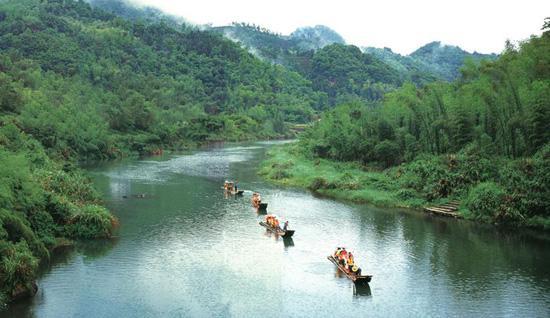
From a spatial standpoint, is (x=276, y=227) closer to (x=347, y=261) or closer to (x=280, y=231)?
(x=280, y=231)

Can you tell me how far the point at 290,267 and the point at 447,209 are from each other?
17.1 m

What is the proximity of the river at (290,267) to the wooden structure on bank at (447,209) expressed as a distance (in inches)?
31.2

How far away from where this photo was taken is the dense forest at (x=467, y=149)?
1503 inches

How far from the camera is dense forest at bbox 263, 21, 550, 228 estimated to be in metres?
38.2

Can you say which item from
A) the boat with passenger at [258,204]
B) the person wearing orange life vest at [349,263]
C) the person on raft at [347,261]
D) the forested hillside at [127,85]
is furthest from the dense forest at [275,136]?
the person wearing orange life vest at [349,263]

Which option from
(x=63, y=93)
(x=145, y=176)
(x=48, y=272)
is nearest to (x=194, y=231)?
(x=48, y=272)

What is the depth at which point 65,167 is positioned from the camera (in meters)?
47.2

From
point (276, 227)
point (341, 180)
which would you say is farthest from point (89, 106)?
point (276, 227)

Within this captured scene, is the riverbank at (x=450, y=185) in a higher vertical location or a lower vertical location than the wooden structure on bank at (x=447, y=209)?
higher

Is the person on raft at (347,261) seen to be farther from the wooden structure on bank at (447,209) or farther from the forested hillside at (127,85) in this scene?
the forested hillside at (127,85)

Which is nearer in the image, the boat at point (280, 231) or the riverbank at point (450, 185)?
the boat at point (280, 231)

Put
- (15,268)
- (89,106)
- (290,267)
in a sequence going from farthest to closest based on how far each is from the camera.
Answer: (89,106) < (290,267) < (15,268)

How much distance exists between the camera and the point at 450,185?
43.2 metres

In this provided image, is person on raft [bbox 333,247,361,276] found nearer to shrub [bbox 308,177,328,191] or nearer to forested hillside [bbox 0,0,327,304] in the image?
forested hillside [bbox 0,0,327,304]
